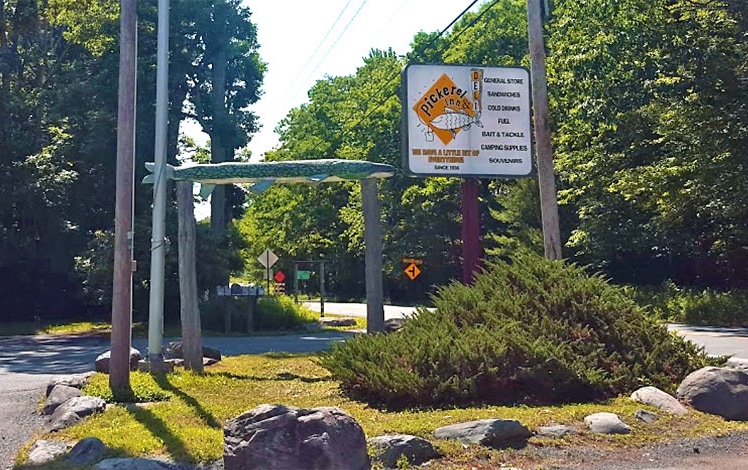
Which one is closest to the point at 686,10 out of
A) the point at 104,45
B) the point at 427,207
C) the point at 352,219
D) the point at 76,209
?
the point at 104,45

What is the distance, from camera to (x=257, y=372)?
14.7 metres

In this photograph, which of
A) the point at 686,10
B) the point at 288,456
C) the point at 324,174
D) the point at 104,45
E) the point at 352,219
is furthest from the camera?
the point at 352,219

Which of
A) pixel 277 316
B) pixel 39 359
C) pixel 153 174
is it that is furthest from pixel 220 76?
pixel 153 174

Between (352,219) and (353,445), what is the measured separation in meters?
53.4

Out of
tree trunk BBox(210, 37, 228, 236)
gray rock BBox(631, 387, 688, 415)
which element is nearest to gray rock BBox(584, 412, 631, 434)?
gray rock BBox(631, 387, 688, 415)

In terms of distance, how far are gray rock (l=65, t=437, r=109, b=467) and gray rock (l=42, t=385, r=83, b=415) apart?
3.14 meters

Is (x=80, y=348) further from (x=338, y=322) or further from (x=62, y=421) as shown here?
(x=62, y=421)

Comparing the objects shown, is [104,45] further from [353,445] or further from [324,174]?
[353,445]

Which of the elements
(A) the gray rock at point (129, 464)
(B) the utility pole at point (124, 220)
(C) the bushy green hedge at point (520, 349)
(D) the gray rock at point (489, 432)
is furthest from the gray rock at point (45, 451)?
(C) the bushy green hedge at point (520, 349)

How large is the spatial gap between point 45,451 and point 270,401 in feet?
11.7

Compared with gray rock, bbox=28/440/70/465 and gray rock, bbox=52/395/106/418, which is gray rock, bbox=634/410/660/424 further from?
gray rock, bbox=52/395/106/418

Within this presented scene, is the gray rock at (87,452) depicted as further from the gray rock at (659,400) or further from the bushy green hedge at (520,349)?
the gray rock at (659,400)

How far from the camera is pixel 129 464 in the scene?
7051 millimetres

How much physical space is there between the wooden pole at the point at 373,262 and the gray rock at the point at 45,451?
6578 mm
